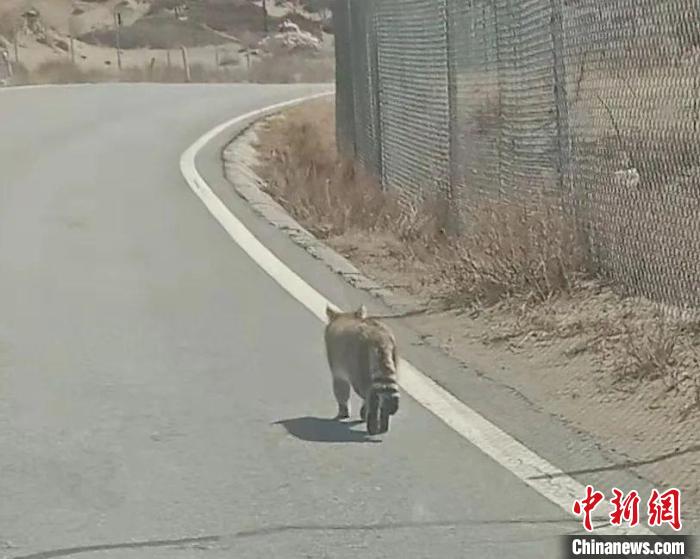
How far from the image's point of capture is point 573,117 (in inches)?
383

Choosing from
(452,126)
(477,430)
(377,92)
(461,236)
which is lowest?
(477,430)

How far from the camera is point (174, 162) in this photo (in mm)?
19875

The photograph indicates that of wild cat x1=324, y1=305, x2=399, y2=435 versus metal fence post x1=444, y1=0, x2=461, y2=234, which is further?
metal fence post x1=444, y1=0, x2=461, y2=234

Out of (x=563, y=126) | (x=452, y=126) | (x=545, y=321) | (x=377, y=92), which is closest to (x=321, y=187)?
(x=377, y=92)

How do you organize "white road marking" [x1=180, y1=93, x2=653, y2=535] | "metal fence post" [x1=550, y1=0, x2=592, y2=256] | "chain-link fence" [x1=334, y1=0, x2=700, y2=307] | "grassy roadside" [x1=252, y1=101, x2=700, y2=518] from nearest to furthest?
"white road marking" [x1=180, y1=93, x2=653, y2=535], "grassy roadside" [x1=252, y1=101, x2=700, y2=518], "chain-link fence" [x1=334, y1=0, x2=700, y2=307], "metal fence post" [x1=550, y1=0, x2=592, y2=256]

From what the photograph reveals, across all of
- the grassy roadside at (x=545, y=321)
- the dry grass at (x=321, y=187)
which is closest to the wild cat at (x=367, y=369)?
the grassy roadside at (x=545, y=321)

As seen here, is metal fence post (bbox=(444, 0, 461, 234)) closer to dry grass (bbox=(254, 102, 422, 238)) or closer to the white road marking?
dry grass (bbox=(254, 102, 422, 238))

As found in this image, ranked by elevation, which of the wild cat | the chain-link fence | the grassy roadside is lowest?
the grassy roadside

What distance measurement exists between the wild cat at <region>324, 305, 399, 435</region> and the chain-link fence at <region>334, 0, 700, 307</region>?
238 centimetres

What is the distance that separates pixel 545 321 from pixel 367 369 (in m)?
2.37

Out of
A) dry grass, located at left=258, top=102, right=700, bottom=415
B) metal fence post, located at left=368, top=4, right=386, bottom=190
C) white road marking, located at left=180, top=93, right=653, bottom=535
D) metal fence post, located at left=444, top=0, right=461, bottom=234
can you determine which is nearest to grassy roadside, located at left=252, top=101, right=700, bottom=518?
dry grass, located at left=258, top=102, right=700, bottom=415

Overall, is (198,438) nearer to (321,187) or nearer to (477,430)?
(477,430)

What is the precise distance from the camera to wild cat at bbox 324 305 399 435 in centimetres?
638

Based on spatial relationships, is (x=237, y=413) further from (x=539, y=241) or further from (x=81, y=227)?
(x=81, y=227)
